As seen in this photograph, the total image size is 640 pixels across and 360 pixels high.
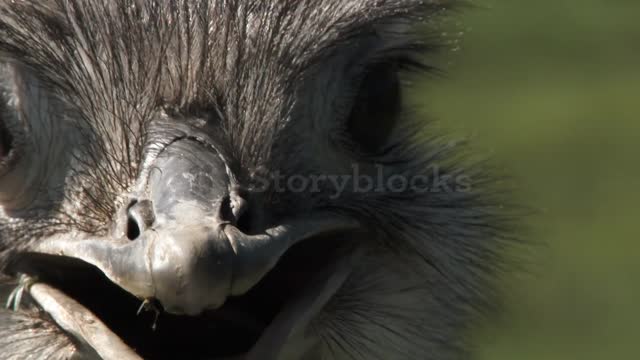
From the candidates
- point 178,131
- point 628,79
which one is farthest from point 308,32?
point 628,79

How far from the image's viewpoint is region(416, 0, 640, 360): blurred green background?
9438mm

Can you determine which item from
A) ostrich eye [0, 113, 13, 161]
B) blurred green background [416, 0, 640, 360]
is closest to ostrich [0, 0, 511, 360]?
ostrich eye [0, 113, 13, 161]

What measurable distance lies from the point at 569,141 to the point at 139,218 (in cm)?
821

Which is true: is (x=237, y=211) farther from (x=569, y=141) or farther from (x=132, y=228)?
(x=569, y=141)

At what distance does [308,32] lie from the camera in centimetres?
377

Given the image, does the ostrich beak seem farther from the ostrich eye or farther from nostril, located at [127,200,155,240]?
the ostrich eye

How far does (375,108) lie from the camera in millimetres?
3963

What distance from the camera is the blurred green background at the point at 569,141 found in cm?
944

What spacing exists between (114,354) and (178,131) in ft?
1.15

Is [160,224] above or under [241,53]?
under

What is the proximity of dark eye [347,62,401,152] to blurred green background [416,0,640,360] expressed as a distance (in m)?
4.19

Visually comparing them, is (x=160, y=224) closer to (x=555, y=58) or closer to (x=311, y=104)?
(x=311, y=104)

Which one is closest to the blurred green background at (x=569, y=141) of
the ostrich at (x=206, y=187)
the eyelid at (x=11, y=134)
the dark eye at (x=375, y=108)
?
the dark eye at (x=375, y=108)

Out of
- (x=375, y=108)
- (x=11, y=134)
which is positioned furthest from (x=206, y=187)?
(x=375, y=108)
